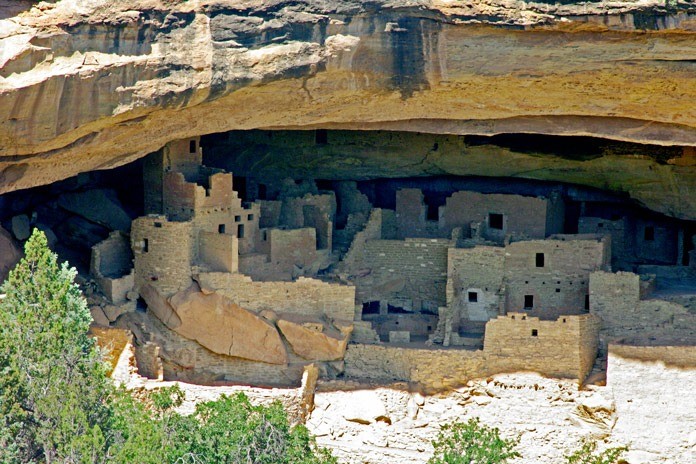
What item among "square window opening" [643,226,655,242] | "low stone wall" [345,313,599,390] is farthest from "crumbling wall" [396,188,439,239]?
"square window opening" [643,226,655,242]

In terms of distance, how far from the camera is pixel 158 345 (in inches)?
901

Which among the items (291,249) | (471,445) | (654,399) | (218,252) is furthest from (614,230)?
(218,252)

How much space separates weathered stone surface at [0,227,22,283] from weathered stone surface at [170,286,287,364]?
2.51 metres

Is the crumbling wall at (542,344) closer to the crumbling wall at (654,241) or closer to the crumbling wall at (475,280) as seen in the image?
the crumbling wall at (475,280)

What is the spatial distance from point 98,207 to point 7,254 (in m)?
2.06

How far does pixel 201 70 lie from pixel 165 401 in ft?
14.9

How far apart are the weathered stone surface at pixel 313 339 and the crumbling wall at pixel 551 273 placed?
2.78 m

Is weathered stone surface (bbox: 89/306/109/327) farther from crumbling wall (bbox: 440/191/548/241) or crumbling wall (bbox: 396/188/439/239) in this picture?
crumbling wall (bbox: 440/191/548/241)

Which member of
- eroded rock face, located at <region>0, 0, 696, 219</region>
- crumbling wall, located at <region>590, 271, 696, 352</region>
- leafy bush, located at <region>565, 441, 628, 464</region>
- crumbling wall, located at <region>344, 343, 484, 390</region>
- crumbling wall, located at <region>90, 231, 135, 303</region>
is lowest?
leafy bush, located at <region>565, 441, 628, 464</region>

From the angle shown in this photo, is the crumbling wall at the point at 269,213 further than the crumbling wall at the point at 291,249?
Yes

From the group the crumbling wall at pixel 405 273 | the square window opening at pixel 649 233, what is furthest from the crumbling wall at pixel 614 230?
the crumbling wall at pixel 405 273

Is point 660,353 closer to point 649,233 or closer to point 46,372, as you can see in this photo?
point 649,233

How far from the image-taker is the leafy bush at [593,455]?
21188mm

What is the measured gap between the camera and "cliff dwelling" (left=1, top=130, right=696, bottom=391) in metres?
23.0
